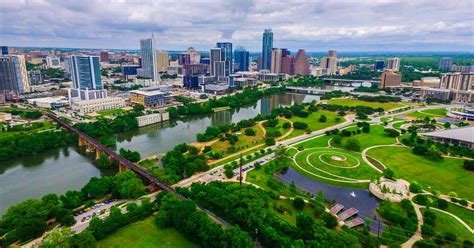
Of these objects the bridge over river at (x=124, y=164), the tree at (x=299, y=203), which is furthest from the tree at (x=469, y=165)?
the bridge over river at (x=124, y=164)

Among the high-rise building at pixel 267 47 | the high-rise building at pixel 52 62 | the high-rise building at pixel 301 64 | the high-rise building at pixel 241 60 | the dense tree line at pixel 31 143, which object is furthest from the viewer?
the high-rise building at pixel 241 60

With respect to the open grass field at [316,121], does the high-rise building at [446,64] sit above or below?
above

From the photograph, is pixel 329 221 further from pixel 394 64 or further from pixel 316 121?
pixel 394 64

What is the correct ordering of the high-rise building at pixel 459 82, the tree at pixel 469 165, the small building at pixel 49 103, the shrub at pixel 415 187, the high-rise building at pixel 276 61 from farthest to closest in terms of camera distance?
the high-rise building at pixel 276 61
the high-rise building at pixel 459 82
the small building at pixel 49 103
the tree at pixel 469 165
the shrub at pixel 415 187

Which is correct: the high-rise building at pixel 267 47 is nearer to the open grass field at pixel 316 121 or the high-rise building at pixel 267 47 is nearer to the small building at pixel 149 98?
the small building at pixel 149 98

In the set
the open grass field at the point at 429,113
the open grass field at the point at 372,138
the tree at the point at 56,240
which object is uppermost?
the open grass field at the point at 429,113

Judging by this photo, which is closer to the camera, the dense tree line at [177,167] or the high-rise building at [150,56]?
the dense tree line at [177,167]

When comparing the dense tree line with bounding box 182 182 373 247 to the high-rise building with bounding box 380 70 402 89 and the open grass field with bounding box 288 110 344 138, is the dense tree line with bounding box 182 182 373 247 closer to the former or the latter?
the open grass field with bounding box 288 110 344 138

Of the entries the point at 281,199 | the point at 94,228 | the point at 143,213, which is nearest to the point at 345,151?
the point at 281,199
